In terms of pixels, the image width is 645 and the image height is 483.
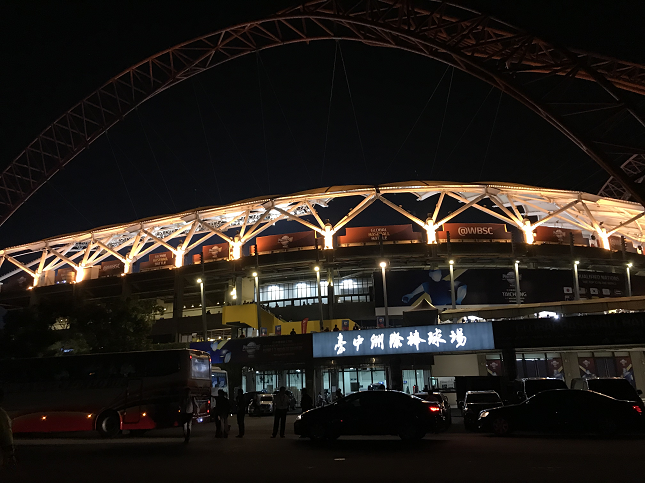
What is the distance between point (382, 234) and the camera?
41.1m

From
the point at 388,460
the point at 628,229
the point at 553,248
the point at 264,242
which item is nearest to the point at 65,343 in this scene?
the point at 264,242

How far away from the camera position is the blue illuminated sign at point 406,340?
26817 mm

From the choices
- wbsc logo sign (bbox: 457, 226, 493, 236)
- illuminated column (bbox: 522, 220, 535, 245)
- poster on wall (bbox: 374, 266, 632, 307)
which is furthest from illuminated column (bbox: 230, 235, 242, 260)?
illuminated column (bbox: 522, 220, 535, 245)

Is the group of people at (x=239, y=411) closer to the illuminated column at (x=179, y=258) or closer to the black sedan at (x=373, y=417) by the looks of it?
the black sedan at (x=373, y=417)

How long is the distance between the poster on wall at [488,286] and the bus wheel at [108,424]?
87.9 ft

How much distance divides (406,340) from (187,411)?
575 inches

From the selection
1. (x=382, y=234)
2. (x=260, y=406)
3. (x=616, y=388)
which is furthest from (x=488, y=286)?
(x=616, y=388)

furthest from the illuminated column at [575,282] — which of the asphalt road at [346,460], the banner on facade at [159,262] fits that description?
the banner on facade at [159,262]

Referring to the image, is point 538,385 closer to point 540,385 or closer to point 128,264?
point 540,385

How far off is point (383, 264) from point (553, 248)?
46.9 feet

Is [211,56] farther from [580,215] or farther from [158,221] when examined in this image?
[580,215]

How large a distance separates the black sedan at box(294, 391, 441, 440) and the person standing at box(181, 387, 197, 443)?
3.86 m

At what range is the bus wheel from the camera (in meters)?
18.7

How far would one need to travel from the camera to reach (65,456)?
13.3 metres
